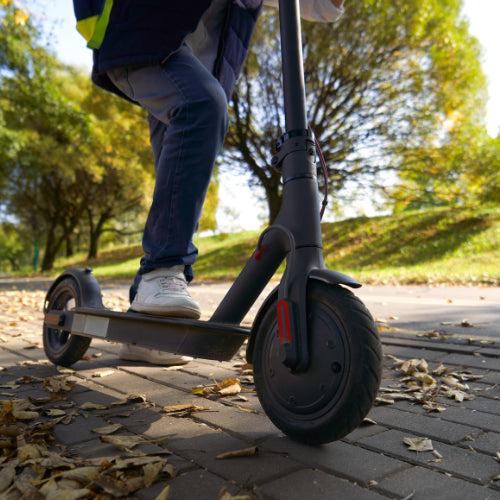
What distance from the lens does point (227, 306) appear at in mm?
1929

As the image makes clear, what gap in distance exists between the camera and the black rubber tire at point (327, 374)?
1.38 metres

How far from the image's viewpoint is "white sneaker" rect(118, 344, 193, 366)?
2834 millimetres

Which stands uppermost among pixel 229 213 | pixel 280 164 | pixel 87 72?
pixel 87 72

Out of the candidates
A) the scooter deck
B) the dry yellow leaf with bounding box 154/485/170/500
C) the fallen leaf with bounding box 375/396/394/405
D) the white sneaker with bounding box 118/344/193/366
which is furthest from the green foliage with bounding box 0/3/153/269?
the dry yellow leaf with bounding box 154/485/170/500

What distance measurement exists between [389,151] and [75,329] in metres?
14.1

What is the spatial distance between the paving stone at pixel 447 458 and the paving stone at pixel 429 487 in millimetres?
51

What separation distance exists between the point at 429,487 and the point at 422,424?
56cm

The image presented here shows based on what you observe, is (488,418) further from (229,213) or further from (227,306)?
(229,213)

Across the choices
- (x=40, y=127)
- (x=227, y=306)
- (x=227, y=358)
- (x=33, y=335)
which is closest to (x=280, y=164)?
(x=227, y=306)

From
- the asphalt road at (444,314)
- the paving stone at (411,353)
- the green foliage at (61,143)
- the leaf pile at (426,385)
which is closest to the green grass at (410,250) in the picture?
the asphalt road at (444,314)

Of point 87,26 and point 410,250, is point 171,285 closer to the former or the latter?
point 87,26

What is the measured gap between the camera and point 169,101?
2.17 meters

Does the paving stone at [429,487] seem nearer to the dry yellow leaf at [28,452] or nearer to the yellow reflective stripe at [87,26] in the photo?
the dry yellow leaf at [28,452]

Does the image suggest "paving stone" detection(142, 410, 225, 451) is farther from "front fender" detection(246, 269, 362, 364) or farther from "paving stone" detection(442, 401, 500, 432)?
"paving stone" detection(442, 401, 500, 432)
